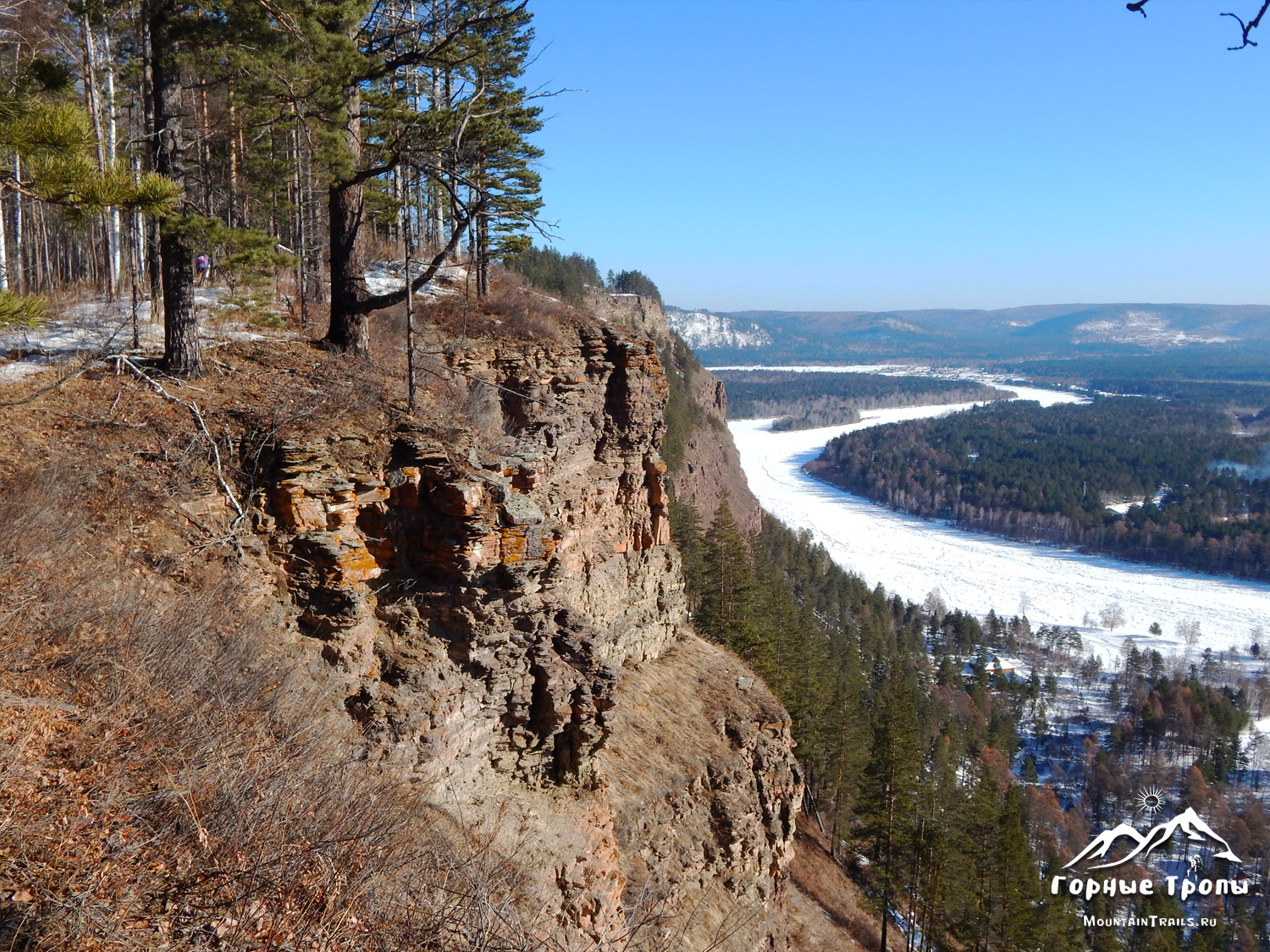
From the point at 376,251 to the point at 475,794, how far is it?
79.6ft

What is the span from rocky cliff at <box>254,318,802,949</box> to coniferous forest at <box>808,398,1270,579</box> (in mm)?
118321

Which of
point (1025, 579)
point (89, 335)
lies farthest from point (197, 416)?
point (1025, 579)

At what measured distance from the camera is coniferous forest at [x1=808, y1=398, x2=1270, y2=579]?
367 ft

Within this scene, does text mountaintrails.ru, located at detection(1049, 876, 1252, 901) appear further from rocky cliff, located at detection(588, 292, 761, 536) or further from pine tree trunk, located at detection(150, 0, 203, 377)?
pine tree trunk, located at detection(150, 0, 203, 377)

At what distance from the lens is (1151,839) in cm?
4600

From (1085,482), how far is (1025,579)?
52.0m

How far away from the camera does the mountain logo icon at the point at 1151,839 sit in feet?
136

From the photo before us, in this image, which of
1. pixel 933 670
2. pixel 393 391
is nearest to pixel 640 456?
pixel 393 391

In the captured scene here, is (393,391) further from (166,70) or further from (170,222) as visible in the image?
(166,70)

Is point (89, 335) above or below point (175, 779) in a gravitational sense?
above

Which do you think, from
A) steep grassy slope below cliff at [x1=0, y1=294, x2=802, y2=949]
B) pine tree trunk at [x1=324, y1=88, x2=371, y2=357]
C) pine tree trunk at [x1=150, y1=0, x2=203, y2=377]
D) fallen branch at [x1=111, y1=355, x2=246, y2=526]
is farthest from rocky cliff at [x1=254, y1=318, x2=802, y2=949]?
pine tree trunk at [x1=150, y1=0, x2=203, y2=377]

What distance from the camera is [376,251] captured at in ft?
97.6

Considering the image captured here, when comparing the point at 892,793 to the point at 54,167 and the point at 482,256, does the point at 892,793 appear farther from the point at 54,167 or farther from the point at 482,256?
the point at 54,167

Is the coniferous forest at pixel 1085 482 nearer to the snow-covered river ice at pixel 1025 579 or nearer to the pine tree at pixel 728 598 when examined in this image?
the snow-covered river ice at pixel 1025 579
